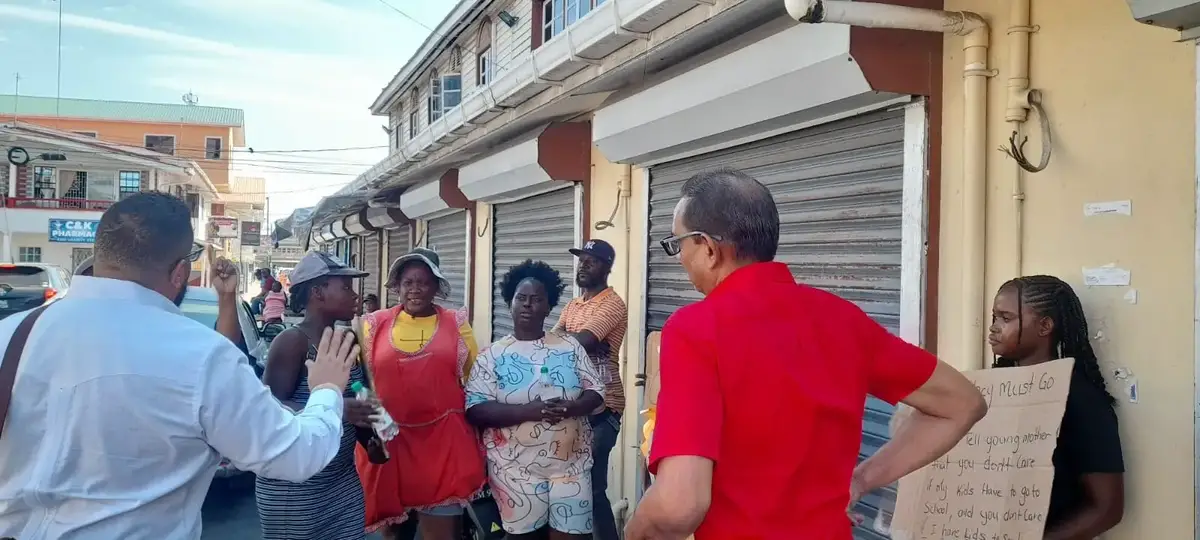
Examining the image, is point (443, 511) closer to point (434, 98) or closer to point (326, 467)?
point (326, 467)

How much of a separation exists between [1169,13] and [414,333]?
327 cm

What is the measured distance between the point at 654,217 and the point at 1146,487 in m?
3.53

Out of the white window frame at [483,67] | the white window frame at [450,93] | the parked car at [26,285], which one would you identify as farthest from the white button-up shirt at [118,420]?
the parked car at [26,285]

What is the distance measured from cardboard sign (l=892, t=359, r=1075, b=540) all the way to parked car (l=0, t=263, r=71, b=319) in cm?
1378

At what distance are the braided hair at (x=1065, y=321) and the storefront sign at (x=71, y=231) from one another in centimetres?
3310

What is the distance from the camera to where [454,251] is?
10.6 metres

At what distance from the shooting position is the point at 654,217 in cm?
569

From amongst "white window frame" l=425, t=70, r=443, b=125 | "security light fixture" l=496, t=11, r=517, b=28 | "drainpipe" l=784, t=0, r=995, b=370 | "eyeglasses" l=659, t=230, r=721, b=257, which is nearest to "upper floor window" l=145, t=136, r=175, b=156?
"white window frame" l=425, t=70, r=443, b=125

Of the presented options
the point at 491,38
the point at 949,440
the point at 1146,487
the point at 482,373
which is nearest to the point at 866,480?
the point at 949,440

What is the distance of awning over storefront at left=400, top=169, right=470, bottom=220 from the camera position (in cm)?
957

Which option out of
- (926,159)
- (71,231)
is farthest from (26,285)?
(71,231)

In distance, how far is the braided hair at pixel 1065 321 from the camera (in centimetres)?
268

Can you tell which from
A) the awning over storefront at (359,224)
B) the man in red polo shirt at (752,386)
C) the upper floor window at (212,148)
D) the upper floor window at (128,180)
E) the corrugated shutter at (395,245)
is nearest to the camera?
the man in red polo shirt at (752,386)

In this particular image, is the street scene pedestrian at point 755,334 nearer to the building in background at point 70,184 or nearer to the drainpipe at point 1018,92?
the drainpipe at point 1018,92
